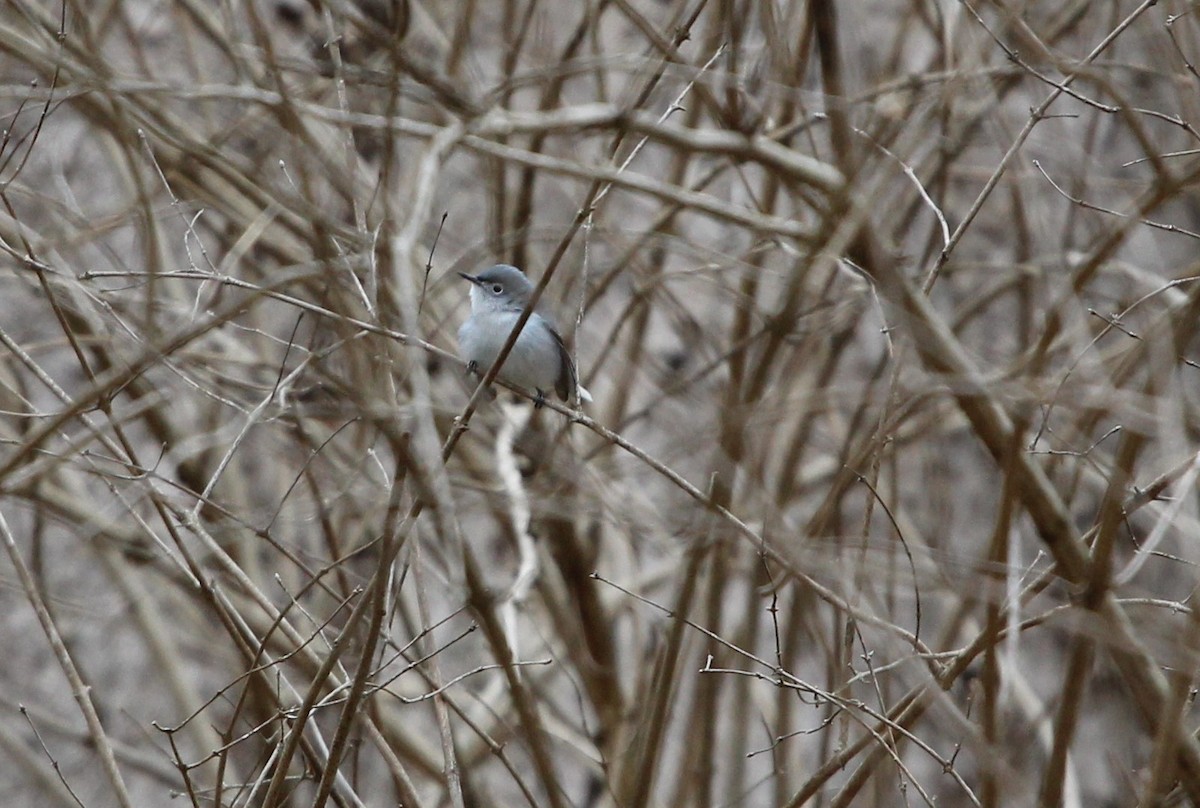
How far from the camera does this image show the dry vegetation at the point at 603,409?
2.54m

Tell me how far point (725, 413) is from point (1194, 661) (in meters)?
1.03

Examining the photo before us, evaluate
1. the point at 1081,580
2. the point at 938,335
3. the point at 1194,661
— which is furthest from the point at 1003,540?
the point at 1194,661

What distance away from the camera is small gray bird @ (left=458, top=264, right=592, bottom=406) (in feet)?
16.3

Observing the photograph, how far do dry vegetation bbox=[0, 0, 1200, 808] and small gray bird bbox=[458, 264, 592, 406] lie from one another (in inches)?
5.7

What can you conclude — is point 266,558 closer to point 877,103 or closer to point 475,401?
point 877,103

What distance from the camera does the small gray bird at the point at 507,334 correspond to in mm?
4957

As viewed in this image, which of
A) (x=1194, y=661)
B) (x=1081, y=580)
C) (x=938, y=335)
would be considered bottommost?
(x=1194, y=661)

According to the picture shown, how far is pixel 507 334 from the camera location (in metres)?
4.91

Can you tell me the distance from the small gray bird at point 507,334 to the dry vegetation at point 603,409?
15cm

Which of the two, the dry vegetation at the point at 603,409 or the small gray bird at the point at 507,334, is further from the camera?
the small gray bird at the point at 507,334

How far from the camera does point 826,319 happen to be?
501 cm

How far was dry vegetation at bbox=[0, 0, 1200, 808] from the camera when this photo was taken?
2541 mm

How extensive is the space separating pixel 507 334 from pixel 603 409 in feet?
5.01

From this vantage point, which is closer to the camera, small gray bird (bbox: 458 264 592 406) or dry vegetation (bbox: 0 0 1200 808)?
dry vegetation (bbox: 0 0 1200 808)
